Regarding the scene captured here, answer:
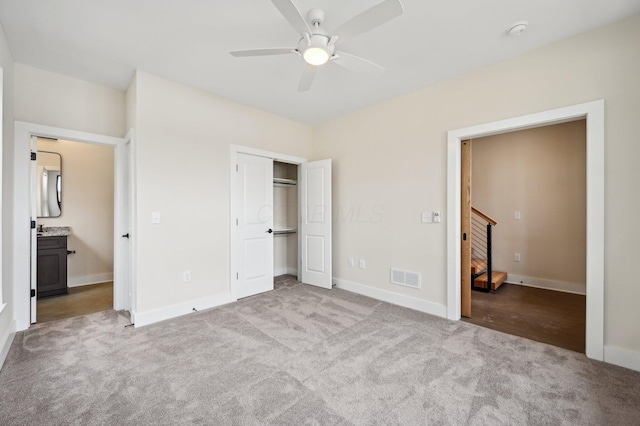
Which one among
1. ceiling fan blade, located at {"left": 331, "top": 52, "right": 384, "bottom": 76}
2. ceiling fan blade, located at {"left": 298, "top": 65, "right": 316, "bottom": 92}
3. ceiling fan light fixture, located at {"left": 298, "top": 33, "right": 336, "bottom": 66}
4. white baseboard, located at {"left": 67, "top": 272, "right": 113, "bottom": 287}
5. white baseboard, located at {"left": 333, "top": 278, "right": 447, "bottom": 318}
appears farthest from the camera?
white baseboard, located at {"left": 67, "top": 272, "right": 113, "bottom": 287}

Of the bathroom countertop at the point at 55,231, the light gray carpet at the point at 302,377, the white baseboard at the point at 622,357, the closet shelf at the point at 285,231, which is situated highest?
the bathroom countertop at the point at 55,231

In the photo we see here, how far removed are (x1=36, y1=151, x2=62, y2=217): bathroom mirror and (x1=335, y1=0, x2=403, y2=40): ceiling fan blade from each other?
498 centimetres

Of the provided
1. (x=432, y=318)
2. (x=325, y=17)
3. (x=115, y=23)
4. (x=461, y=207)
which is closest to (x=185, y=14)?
(x=115, y=23)

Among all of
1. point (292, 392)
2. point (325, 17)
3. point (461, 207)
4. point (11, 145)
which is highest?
point (325, 17)

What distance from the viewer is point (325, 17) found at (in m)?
Answer: 2.06

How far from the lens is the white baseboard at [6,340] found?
7.12ft

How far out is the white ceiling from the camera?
1.99m

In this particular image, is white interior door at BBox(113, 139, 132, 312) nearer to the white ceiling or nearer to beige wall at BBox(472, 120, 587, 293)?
the white ceiling

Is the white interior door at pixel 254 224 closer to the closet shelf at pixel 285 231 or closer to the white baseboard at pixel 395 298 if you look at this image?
the closet shelf at pixel 285 231

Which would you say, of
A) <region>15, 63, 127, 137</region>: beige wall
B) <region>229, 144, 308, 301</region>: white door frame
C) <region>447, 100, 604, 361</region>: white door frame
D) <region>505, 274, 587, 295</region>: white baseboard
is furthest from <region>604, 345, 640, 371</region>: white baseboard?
<region>15, 63, 127, 137</region>: beige wall

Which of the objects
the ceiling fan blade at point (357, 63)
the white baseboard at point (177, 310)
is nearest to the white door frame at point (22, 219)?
the white baseboard at point (177, 310)

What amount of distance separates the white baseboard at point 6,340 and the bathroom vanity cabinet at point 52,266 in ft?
4.76

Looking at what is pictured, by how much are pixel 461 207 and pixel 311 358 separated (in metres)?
2.31

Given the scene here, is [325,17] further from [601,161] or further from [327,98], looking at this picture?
[601,161]
